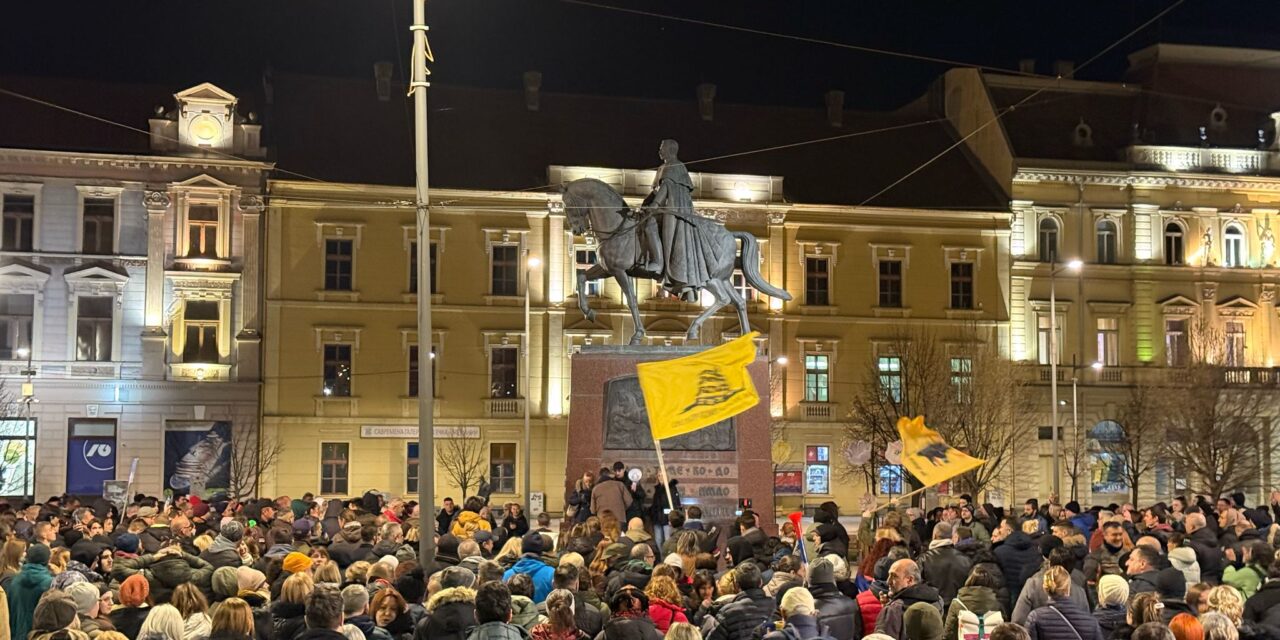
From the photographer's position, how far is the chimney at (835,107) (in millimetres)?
64188

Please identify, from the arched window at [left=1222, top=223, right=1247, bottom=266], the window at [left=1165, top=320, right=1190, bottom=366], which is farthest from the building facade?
the arched window at [left=1222, top=223, right=1247, bottom=266]

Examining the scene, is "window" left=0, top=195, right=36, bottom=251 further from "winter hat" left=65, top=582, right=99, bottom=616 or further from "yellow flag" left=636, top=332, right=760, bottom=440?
"winter hat" left=65, top=582, right=99, bottom=616

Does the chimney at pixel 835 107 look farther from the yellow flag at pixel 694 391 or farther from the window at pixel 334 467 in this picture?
the yellow flag at pixel 694 391

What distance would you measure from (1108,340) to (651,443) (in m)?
39.9

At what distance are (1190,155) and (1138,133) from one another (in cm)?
206

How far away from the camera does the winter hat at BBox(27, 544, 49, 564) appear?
12705 mm

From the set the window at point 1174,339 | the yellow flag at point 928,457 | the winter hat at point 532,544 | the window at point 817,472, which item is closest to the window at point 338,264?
the window at point 817,472

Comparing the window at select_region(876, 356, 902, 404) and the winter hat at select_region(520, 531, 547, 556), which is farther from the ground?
the window at select_region(876, 356, 902, 404)

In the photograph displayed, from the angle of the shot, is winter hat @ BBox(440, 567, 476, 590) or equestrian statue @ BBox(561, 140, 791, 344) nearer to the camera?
winter hat @ BBox(440, 567, 476, 590)

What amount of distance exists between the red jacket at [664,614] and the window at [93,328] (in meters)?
45.3

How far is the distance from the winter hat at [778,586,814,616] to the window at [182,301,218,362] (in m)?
45.4

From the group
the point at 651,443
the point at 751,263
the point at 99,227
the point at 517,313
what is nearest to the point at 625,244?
the point at 751,263

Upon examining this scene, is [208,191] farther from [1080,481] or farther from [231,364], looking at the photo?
[1080,481]

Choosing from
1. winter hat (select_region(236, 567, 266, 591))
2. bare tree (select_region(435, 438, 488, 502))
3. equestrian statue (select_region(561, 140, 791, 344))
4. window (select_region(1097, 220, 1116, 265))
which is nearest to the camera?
winter hat (select_region(236, 567, 266, 591))
